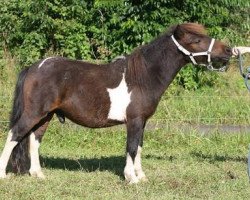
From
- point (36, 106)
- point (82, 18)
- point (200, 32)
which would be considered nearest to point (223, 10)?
point (82, 18)

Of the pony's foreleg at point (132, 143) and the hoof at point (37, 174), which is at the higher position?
the pony's foreleg at point (132, 143)

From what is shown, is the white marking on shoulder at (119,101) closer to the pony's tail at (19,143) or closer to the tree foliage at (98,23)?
the pony's tail at (19,143)

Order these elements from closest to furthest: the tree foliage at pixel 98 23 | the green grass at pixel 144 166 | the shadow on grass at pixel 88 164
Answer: the green grass at pixel 144 166 < the shadow on grass at pixel 88 164 < the tree foliage at pixel 98 23

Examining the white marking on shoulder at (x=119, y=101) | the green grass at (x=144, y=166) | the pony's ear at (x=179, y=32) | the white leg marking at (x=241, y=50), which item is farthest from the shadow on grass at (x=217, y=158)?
the pony's ear at (x=179, y=32)

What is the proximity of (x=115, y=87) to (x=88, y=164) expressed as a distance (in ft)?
5.31

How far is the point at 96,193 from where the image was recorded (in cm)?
629

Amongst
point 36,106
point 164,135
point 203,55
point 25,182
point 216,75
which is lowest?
point 216,75

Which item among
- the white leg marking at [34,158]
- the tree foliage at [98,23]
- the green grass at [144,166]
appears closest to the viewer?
the green grass at [144,166]

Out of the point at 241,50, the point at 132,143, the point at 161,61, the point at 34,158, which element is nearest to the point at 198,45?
the point at 161,61

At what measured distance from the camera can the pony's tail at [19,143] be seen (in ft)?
23.2

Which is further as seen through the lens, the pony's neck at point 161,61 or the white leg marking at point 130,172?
the pony's neck at point 161,61

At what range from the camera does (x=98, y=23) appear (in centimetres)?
1475

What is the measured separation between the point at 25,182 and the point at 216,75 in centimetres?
843

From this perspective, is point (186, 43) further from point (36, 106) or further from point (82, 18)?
point (82, 18)
